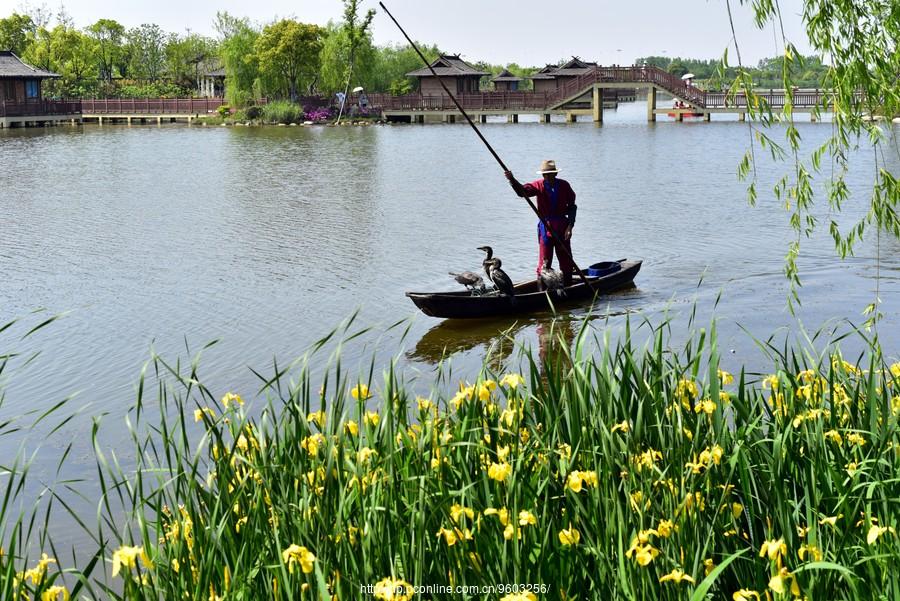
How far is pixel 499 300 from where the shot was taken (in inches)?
539

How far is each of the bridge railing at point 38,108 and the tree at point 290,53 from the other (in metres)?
11.8

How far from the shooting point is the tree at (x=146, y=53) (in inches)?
3853

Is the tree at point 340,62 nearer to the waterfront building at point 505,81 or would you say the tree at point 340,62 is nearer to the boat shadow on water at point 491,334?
the waterfront building at point 505,81

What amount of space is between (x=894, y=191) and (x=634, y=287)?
31.2 ft

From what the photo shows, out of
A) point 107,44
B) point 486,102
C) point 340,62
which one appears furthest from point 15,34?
point 486,102

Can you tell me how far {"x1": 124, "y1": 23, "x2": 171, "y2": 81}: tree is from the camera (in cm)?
9788

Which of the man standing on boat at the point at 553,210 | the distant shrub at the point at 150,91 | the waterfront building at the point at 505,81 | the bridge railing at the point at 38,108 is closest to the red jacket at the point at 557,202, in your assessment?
the man standing on boat at the point at 553,210

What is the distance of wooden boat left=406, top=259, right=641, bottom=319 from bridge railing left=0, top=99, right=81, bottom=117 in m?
57.1

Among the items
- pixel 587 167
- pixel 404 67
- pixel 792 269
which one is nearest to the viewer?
pixel 792 269

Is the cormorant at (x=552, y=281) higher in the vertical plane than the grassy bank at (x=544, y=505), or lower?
lower

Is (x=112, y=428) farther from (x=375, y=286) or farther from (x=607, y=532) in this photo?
(x=375, y=286)

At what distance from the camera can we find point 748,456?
4891 mm

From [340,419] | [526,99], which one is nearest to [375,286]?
[340,419]

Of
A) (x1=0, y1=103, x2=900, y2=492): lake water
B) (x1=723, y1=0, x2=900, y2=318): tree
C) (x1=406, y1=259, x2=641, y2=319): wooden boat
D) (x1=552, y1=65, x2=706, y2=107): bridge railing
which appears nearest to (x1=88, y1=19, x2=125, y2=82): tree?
(x1=552, y1=65, x2=706, y2=107): bridge railing
